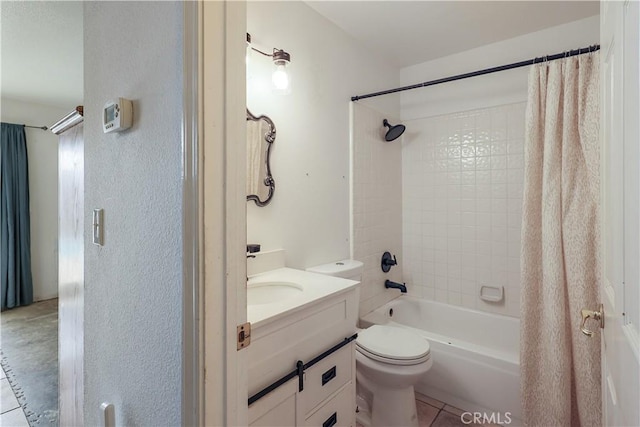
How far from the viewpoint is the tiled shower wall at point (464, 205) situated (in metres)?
2.35

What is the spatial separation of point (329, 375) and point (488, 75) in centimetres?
241

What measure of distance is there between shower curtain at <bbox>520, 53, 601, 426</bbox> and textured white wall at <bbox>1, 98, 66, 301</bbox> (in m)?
5.05

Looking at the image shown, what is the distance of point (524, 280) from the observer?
68.5 inches

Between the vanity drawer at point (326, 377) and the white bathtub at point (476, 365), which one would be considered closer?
the vanity drawer at point (326, 377)

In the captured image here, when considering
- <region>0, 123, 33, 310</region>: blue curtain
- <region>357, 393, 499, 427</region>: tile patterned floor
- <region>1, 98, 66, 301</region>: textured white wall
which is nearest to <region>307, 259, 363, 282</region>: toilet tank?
<region>357, 393, 499, 427</region>: tile patterned floor

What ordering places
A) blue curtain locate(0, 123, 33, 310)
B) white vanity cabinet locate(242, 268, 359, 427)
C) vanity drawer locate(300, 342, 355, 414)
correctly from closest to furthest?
white vanity cabinet locate(242, 268, 359, 427) < vanity drawer locate(300, 342, 355, 414) < blue curtain locate(0, 123, 33, 310)

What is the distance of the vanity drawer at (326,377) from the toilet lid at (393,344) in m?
0.38

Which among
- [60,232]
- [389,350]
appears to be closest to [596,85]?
[389,350]

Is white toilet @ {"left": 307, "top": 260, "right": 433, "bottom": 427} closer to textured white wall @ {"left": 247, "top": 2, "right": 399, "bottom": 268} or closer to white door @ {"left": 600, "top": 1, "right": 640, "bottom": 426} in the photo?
textured white wall @ {"left": 247, "top": 2, "right": 399, "bottom": 268}

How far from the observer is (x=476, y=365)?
1.81 metres

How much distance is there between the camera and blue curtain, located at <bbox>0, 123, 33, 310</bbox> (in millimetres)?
3590

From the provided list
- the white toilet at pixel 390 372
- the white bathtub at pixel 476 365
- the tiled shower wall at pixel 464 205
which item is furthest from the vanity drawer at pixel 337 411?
the tiled shower wall at pixel 464 205

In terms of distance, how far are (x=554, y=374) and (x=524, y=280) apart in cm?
46

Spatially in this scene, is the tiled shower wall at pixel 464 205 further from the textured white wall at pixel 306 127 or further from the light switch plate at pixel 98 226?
the light switch plate at pixel 98 226
